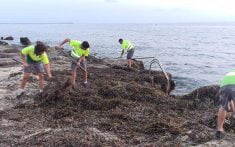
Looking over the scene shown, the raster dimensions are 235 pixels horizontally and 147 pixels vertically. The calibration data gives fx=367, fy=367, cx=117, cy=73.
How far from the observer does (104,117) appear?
31.0 ft

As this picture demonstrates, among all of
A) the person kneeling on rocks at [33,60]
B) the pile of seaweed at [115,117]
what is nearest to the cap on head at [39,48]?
the person kneeling on rocks at [33,60]

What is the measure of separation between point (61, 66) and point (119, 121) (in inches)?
451

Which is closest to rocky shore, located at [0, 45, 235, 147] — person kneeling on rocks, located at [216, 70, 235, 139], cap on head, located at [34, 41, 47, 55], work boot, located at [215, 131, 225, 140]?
work boot, located at [215, 131, 225, 140]

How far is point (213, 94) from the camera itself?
1277 centimetres

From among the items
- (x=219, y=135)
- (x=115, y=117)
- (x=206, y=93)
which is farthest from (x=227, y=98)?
(x=206, y=93)

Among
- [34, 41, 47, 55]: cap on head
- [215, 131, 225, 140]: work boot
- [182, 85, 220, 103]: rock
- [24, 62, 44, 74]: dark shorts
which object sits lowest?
[182, 85, 220, 103]: rock

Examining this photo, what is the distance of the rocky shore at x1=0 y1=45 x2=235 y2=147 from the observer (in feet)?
25.0

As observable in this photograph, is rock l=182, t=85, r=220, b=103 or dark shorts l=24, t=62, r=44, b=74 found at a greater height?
dark shorts l=24, t=62, r=44, b=74

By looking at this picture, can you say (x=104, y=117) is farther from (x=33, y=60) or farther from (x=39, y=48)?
(x=33, y=60)

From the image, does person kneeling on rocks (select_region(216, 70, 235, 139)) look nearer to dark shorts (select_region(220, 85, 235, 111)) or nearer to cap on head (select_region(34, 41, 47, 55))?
dark shorts (select_region(220, 85, 235, 111))

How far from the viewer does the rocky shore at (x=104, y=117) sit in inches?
301

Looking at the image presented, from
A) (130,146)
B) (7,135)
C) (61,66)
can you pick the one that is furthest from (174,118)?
(61,66)

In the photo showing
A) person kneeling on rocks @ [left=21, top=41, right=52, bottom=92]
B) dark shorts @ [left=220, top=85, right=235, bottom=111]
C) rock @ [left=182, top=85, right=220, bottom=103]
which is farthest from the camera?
rock @ [left=182, top=85, right=220, bottom=103]

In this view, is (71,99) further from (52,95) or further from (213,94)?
(213,94)
